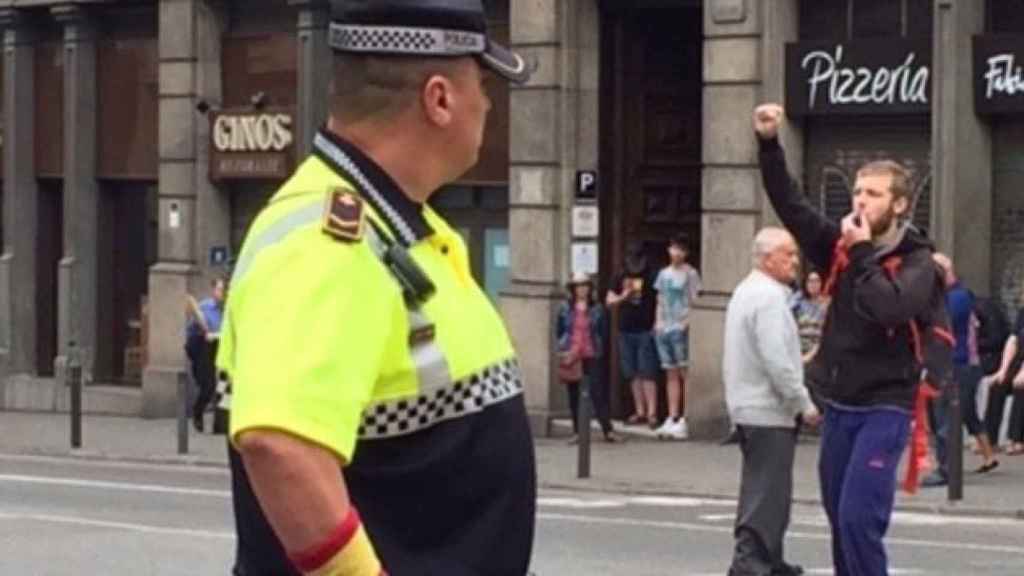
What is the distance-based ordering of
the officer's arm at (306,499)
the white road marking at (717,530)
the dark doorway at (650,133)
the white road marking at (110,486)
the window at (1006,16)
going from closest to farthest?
the officer's arm at (306,499) → the white road marking at (717,530) → the white road marking at (110,486) → the window at (1006,16) → the dark doorway at (650,133)

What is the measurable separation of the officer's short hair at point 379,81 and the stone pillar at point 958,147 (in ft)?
68.1

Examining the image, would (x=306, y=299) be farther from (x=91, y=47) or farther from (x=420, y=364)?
(x=91, y=47)

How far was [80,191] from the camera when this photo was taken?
3503 centimetres

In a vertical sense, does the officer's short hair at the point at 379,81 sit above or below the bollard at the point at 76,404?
above

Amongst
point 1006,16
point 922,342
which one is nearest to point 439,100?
point 922,342

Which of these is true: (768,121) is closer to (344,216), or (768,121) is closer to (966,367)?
(344,216)

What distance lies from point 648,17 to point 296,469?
25171 millimetres

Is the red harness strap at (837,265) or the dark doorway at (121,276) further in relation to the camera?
the dark doorway at (121,276)

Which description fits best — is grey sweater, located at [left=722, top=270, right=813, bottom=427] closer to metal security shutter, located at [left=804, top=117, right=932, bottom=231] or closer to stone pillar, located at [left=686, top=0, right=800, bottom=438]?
metal security shutter, located at [left=804, top=117, right=932, bottom=231]

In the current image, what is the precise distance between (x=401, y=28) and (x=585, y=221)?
77.2 ft

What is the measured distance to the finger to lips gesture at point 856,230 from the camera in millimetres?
10367

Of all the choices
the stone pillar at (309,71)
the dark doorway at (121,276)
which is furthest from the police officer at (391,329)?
the dark doorway at (121,276)

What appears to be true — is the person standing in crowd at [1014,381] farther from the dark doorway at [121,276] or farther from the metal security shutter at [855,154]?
the dark doorway at [121,276]

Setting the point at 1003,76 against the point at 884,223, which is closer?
the point at 884,223
